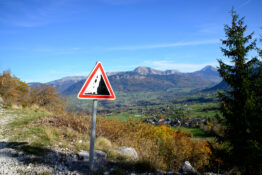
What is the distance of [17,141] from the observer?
686 cm

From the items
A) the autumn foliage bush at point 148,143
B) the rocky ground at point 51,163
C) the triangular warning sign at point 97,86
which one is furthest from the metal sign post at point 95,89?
the autumn foliage bush at point 148,143

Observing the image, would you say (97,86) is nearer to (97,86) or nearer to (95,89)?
(97,86)

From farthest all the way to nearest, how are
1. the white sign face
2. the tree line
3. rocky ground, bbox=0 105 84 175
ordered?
the tree line
the white sign face
rocky ground, bbox=0 105 84 175

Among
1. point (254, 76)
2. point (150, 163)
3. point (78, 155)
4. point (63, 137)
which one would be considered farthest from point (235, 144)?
point (63, 137)

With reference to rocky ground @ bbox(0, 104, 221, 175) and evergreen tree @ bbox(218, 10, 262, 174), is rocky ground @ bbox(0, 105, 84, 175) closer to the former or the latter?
rocky ground @ bbox(0, 104, 221, 175)

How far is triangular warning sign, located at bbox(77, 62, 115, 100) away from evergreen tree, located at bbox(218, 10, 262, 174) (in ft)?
13.5

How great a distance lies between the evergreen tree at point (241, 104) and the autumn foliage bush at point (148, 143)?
1.33 metres

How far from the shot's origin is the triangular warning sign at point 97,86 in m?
4.64

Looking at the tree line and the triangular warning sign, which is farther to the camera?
the tree line

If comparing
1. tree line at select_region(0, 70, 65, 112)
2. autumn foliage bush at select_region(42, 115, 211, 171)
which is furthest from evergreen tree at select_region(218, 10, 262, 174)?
tree line at select_region(0, 70, 65, 112)

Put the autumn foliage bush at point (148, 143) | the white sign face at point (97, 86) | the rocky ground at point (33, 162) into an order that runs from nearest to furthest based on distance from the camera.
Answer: the rocky ground at point (33, 162)
the white sign face at point (97, 86)
the autumn foliage bush at point (148, 143)

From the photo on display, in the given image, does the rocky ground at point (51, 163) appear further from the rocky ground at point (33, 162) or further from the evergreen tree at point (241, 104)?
the evergreen tree at point (241, 104)

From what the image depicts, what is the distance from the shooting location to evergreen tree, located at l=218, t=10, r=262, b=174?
5325mm

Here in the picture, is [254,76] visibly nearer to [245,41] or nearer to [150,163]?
[245,41]
